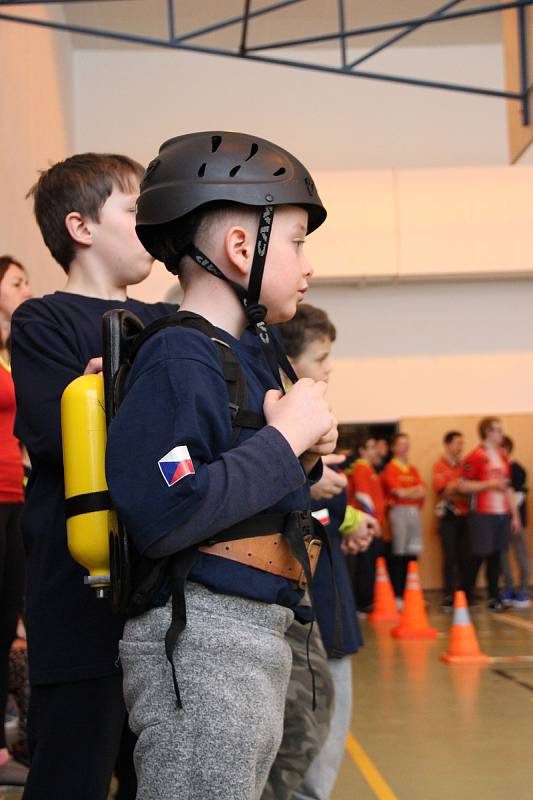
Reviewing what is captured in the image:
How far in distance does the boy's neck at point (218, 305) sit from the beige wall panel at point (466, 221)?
11422mm

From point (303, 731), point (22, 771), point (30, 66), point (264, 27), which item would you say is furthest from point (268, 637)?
point (264, 27)

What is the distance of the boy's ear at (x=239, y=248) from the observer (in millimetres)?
1716

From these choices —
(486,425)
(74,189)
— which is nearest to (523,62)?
(486,425)

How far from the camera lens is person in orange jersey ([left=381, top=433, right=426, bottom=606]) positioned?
37.8 feet

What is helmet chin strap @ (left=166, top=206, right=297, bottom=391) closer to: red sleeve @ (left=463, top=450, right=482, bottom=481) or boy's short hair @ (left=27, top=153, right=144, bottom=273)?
boy's short hair @ (left=27, top=153, right=144, bottom=273)

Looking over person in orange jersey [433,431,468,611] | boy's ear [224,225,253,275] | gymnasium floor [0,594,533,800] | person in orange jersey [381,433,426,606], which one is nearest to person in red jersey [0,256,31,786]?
gymnasium floor [0,594,533,800]

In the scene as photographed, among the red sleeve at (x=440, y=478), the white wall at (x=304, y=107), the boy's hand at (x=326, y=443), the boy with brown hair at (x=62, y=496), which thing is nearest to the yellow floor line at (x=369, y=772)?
the boy with brown hair at (x=62, y=496)

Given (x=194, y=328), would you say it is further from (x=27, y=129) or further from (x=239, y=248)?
(x=27, y=129)

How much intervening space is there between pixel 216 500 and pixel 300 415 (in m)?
0.21

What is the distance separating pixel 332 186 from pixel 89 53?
3.68m

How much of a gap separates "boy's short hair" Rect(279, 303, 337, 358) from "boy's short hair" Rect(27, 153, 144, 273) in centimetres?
94

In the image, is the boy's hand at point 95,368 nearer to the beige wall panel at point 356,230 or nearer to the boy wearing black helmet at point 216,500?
the boy wearing black helmet at point 216,500

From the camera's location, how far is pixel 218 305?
5.79 ft

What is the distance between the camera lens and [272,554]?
1.62m
